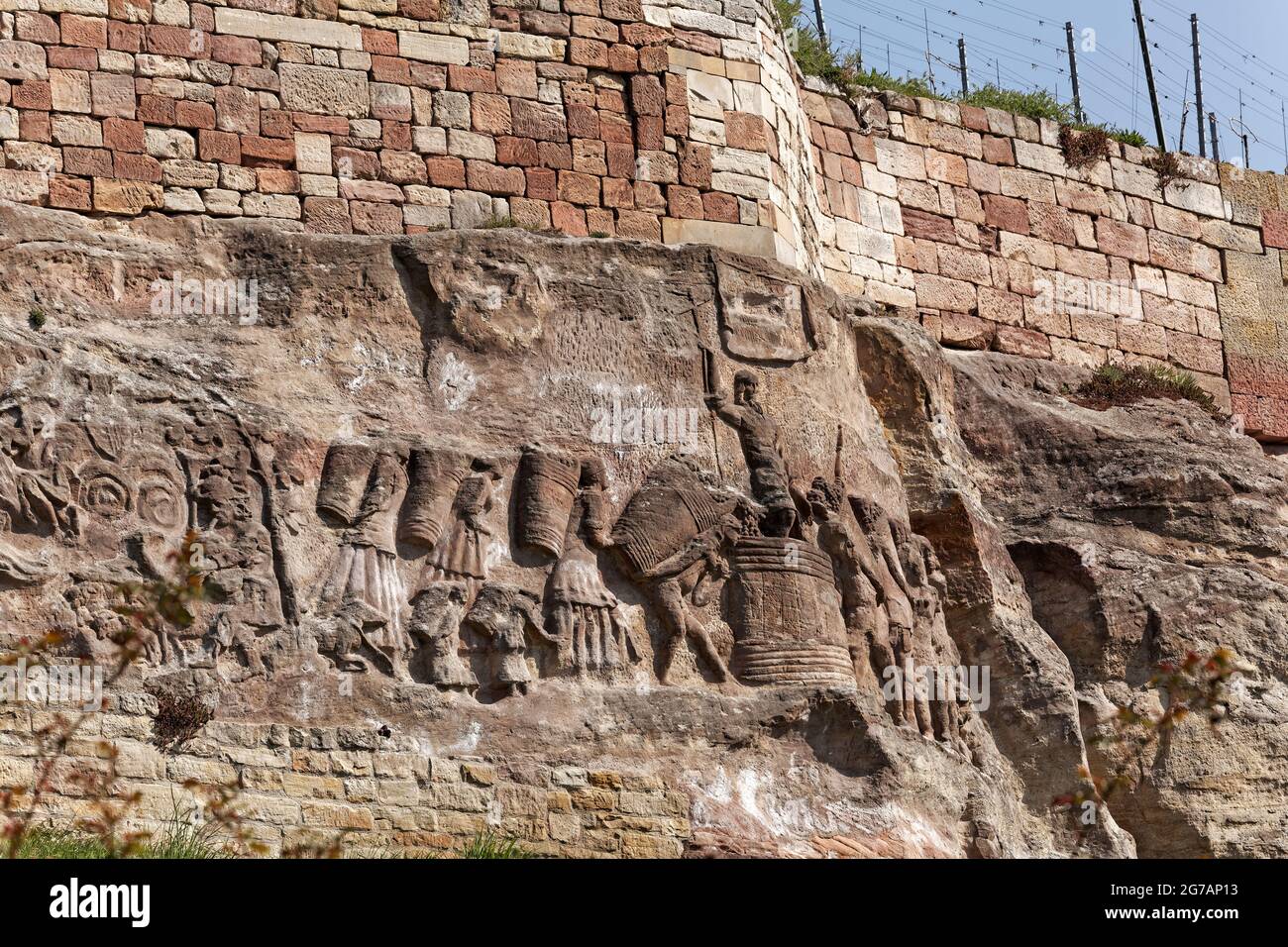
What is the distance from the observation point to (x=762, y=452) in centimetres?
1086

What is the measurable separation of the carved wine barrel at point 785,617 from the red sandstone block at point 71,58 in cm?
416

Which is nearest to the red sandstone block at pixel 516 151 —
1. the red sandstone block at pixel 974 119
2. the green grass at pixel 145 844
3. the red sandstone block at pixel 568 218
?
the red sandstone block at pixel 568 218

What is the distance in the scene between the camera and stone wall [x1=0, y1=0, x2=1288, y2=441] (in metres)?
11.3

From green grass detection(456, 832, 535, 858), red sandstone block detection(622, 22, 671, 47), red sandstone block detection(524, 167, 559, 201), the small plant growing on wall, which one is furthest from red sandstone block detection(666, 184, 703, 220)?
green grass detection(456, 832, 535, 858)

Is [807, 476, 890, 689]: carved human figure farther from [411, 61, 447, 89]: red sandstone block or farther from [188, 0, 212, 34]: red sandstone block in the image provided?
[188, 0, 212, 34]: red sandstone block

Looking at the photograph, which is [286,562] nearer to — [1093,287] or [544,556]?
[544,556]

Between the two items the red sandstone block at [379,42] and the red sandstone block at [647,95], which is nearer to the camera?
the red sandstone block at [379,42]

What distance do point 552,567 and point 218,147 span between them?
3.03 metres

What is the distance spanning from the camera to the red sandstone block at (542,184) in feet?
39.2

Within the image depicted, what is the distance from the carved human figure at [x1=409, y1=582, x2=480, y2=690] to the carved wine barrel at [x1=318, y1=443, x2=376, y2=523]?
522mm

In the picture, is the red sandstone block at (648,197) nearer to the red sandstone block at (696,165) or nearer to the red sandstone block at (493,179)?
the red sandstone block at (696,165)

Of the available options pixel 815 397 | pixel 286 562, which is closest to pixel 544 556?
pixel 286 562

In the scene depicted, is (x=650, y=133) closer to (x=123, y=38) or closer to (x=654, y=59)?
(x=654, y=59)

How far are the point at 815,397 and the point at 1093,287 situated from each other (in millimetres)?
Result: 4150
